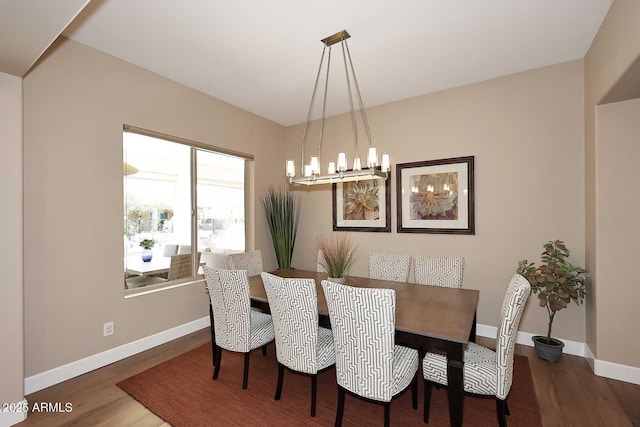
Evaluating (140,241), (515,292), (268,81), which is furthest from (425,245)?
(140,241)

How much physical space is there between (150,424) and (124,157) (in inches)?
95.6

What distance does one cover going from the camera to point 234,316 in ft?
7.96

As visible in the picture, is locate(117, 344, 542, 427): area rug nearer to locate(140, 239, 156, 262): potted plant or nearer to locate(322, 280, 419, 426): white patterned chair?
locate(322, 280, 419, 426): white patterned chair

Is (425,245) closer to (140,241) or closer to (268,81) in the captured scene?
(268,81)

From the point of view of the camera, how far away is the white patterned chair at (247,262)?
128 inches

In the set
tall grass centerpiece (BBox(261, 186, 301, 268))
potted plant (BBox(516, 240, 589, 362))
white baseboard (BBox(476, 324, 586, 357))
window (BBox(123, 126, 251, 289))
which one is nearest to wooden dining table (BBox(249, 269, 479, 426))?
potted plant (BBox(516, 240, 589, 362))

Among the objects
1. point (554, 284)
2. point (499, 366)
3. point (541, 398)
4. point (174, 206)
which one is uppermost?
point (174, 206)

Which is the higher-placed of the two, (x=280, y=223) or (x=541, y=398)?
(x=280, y=223)

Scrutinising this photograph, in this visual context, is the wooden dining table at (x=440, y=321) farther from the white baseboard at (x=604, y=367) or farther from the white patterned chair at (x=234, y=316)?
the white baseboard at (x=604, y=367)

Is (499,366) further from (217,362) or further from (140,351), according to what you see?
(140,351)

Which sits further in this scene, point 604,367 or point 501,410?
point 604,367

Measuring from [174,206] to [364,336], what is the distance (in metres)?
2.90

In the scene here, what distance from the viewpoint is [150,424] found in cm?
210

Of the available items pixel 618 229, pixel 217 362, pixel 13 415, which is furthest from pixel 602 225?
pixel 13 415
